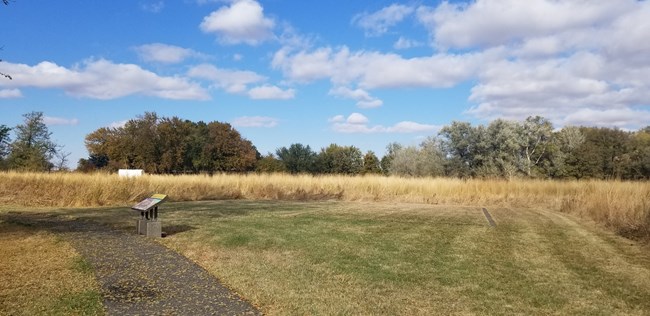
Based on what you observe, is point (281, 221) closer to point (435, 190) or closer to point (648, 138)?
point (435, 190)

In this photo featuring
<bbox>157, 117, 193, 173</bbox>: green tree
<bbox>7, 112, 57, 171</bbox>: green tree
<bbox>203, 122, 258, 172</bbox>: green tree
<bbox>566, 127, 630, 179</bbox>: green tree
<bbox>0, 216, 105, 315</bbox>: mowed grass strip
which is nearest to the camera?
<bbox>0, 216, 105, 315</bbox>: mowed grass strip

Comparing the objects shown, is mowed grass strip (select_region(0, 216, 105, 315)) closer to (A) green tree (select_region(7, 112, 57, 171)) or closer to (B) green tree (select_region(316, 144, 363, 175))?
(A) green tree (select_region(7, 112, 57, 171))

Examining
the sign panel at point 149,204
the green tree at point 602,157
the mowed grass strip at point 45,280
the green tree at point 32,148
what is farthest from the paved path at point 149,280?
the green tree at point 602,157

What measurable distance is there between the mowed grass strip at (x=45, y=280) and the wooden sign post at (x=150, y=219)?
1.38 m

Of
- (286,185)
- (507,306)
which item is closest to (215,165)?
(286,185)

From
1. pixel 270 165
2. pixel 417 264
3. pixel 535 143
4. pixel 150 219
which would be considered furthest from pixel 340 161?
pixel 417 264

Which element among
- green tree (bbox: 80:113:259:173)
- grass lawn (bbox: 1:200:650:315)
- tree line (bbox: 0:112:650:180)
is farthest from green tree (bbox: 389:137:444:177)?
grass lawn (bbox: 1:200:650:315)

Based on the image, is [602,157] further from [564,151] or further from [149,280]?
[149,280]

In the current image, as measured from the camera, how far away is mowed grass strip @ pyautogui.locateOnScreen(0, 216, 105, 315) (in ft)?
15.2

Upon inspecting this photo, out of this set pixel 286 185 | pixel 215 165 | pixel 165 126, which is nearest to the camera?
pixel 286 185

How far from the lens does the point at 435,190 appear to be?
1998 centimetres

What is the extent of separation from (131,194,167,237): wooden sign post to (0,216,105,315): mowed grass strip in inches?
54.4

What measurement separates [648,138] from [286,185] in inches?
2016

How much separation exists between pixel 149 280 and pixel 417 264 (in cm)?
349
